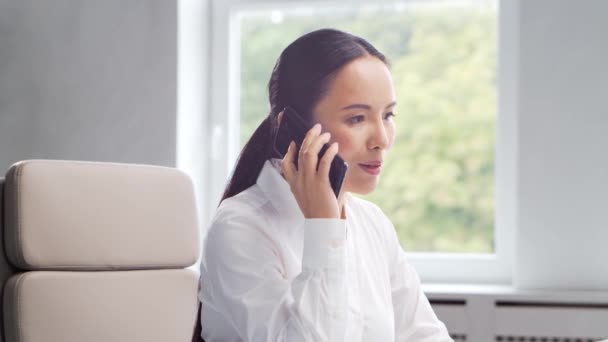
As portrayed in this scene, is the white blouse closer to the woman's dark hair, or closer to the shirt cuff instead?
the shirt cuff

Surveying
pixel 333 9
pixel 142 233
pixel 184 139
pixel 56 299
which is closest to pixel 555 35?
pixel 333 9

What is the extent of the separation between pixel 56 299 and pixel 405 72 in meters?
1.76

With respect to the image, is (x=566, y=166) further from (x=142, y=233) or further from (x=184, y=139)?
(x=142, y=233)

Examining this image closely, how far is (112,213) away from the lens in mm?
1557

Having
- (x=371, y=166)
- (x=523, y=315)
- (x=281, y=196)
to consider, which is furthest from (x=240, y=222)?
(x=523, y=315)

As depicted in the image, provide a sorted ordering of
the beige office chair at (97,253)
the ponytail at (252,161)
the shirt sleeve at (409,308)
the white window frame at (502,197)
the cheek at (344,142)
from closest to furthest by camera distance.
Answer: the cheek at (344,142)
the ponytail at (252,161)
the shirt sleeve at (409,308)
the beige office chair at (97,253)
the white window frame at (502,197)

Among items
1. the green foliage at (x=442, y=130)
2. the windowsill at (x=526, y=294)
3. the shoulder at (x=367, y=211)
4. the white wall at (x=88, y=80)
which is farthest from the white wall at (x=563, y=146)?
the shoulder at (x=367, y=211)

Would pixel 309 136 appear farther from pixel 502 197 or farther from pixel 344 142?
pixel 502 197

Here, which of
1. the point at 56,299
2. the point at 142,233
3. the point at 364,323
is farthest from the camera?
the point at 142,233

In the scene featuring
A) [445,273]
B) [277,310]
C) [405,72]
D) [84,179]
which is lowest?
[445,273]

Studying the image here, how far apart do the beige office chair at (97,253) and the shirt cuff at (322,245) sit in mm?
632

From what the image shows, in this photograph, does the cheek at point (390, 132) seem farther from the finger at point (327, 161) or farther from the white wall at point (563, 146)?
the white wall at point (563, 146)

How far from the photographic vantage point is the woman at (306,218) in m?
0.99

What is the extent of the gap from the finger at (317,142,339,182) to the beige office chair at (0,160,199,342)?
25.3 inches
